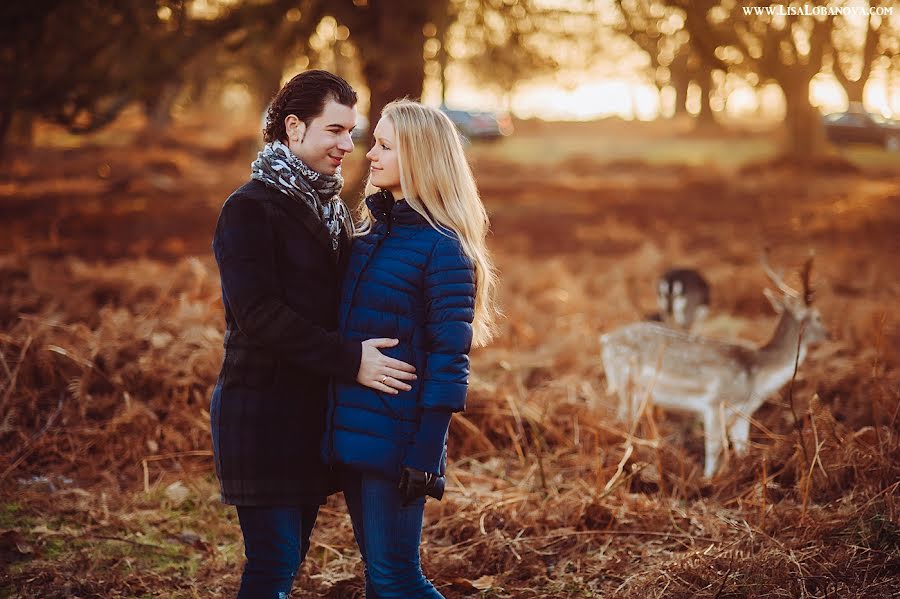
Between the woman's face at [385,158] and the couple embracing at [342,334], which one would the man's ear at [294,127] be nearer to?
the couple embracing at [342,334]

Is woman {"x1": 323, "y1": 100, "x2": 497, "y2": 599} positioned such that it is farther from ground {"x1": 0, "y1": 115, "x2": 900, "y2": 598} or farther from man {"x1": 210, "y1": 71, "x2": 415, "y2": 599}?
ground {"x1": 0, "y1": 115, "x2": 900, "y2": 598}

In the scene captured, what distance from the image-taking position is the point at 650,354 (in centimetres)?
664

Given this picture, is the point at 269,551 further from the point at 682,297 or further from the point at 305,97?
the point at 682,297

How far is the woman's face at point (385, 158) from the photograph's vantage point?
3.05 metres

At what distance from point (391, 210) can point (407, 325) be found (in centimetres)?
41

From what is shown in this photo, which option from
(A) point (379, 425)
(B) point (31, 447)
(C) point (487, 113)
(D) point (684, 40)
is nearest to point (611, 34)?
(D) point (684, 40)

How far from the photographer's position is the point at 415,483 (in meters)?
2.84

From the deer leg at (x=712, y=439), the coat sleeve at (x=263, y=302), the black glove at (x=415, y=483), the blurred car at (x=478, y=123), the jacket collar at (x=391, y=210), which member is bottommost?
the deer leg at (x=712, y=439)

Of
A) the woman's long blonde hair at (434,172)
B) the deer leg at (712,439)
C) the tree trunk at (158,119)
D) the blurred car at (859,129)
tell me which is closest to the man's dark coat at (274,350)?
the woman's long blonde hair at (434,172)

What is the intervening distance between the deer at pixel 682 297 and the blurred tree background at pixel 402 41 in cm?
371

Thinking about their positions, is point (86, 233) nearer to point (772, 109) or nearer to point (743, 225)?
point (743, 225)

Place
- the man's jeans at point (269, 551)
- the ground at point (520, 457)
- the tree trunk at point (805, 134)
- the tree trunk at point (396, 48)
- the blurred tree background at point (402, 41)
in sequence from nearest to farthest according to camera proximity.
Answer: the man's jeans at point (269, 551) < the ground at point (520, 457) < the blurred tree background at point (402, 41) < the tree trunk at point (396, 48) < the tree trunk at point (805, 134)

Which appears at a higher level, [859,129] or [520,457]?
[859,129]

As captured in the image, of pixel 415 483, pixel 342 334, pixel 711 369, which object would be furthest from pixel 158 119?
pixel 415 483
